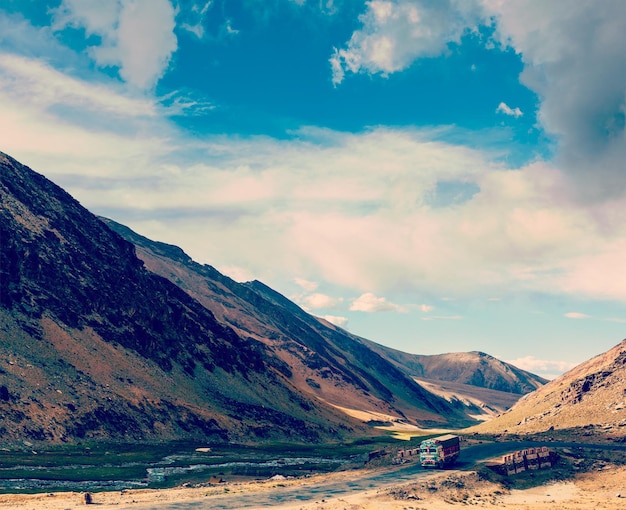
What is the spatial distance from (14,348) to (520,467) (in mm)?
99220

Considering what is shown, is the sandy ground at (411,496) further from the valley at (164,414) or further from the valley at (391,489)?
the valley at (164,414)

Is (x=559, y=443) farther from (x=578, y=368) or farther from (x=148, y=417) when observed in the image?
(x=578, y=368)

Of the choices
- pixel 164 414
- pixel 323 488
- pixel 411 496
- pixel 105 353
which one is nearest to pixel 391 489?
pixel 411 496

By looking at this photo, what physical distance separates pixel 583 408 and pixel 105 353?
110 m

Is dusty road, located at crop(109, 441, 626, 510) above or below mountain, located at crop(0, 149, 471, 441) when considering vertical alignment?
below

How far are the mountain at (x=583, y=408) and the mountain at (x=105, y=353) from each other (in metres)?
50.0

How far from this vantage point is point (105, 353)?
14212 cm

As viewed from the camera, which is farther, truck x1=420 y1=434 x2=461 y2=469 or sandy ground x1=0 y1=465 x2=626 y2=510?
truck x1=420 y1=434 x2=461 y2=469

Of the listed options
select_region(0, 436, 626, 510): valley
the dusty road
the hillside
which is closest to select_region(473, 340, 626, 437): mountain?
select_region(0, 436, 626, 510): valley

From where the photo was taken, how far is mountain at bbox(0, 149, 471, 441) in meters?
117

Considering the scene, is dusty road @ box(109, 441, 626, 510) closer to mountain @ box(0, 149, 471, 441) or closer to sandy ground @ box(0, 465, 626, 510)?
sandy ground @ box(0, 465, 626, 510)

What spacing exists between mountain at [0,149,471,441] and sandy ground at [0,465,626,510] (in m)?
47.8

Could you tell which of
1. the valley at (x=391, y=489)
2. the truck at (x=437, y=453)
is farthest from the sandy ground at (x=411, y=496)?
the truck at (x=437, y=453)

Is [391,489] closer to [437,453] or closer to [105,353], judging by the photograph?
[437,453]
